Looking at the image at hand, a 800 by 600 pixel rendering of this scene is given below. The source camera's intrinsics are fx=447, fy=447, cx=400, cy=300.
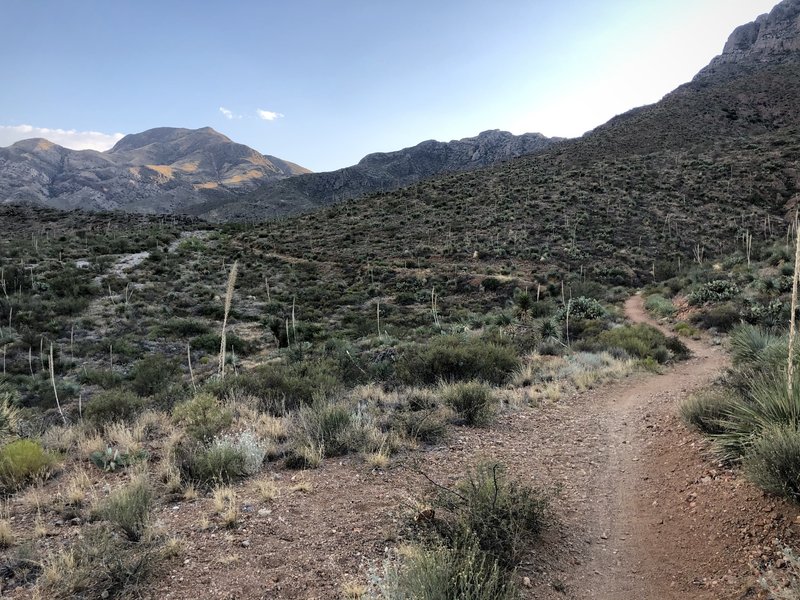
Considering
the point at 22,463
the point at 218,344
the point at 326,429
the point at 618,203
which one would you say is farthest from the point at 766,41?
the point at 22,463

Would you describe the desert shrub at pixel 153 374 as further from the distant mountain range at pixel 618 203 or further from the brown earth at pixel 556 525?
the distant mountain range at pixel 618 203

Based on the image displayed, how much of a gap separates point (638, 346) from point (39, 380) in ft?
60.4

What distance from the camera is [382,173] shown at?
4400 inches

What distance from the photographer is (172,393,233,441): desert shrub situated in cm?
615

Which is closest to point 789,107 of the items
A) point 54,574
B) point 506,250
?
point 506,250

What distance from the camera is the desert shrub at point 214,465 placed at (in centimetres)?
499

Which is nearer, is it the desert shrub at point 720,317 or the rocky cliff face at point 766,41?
the desert shrub at point 720,317

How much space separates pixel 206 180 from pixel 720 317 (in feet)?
559

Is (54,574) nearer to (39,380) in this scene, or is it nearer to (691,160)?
(39,380)

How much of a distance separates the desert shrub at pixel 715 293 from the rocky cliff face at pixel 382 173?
66.3 metres

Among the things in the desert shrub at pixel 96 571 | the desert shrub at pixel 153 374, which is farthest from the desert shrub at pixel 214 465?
the desert shrub at pixel 153 374

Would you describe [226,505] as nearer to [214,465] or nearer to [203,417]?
[214,465]

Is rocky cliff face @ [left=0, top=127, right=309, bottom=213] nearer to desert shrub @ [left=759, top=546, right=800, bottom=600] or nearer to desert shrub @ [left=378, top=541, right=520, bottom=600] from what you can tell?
desert shrub @ [left=378, top=541, right=520, bottom=600]

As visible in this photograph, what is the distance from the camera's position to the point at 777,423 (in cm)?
396
